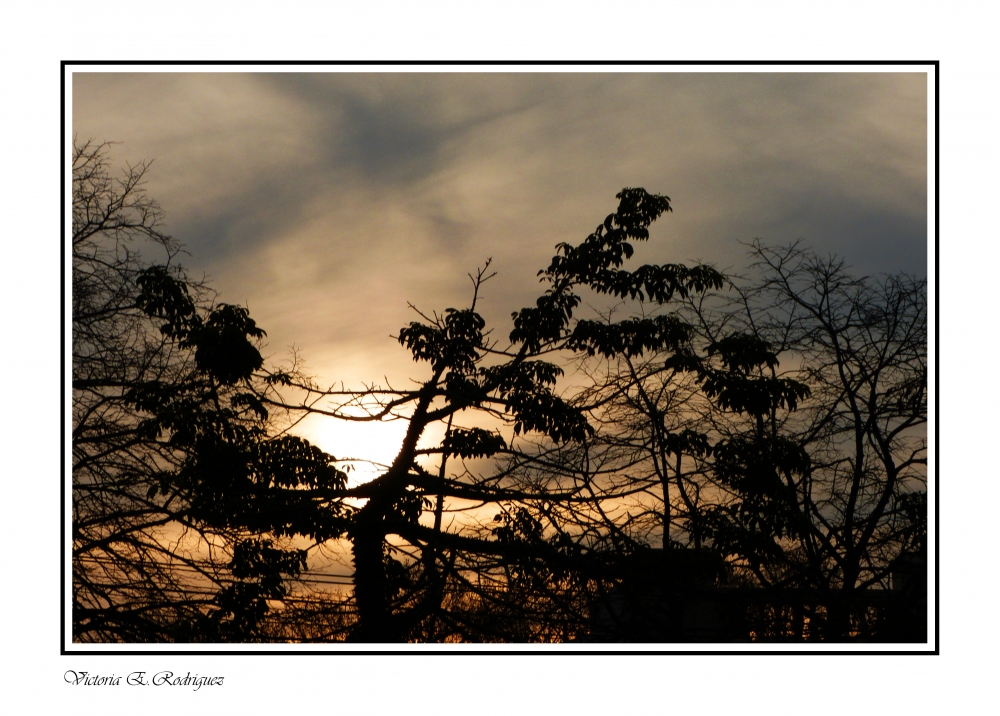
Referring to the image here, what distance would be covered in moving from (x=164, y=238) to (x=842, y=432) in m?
6.30

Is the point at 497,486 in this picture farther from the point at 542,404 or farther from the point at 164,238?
the point at 164,238

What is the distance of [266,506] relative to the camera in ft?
21.1

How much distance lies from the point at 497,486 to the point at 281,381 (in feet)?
7.56

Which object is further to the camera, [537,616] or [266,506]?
[266,506]

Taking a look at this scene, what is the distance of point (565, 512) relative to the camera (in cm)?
600

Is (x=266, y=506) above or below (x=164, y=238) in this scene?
below

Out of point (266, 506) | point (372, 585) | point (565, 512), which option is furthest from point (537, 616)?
point (266, 506)
